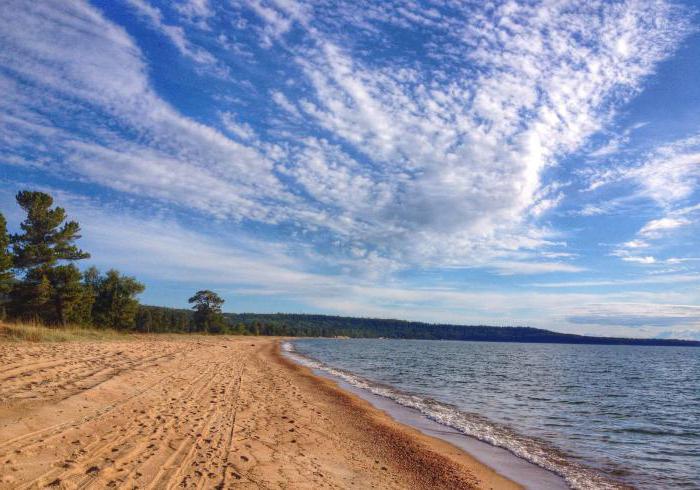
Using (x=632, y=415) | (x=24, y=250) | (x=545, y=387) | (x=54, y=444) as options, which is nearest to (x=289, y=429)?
(x=54, y=444)

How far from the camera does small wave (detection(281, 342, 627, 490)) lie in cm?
1145

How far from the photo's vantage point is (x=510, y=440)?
596 inches

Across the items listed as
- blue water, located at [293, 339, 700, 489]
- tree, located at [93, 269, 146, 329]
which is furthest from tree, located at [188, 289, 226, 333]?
blue water, located at [293, 339, 700, 489]

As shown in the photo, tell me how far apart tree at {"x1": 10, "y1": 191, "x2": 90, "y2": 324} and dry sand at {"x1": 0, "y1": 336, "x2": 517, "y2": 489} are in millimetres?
24657

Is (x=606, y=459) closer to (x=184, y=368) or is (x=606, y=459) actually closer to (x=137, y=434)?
(x=137, y=434)

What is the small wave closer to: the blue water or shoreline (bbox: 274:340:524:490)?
the blue water

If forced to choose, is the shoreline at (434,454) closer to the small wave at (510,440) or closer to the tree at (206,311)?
the small wave at (510,440)

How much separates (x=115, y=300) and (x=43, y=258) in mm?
20682

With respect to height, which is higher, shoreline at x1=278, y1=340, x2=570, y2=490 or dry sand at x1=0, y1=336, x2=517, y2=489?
dry sand at x1=0, y1=336, x2=517, y2=489

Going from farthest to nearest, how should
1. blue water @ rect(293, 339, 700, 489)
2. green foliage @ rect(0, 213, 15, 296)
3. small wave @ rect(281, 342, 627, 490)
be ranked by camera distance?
green foliage @ rect(0, 213, 15, 296) → blue water @ rect(293, 339, 700, 489) → small wave @ rect(281, 342, 627, 490)

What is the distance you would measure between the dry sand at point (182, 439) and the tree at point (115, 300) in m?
42.9

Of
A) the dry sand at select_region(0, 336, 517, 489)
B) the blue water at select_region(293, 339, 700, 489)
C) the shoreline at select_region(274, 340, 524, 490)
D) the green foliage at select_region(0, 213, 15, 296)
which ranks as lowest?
the blue water at select_region(293, 339, 700, 489)

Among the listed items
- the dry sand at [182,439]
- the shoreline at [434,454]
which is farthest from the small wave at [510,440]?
the dry sand at [182,439]

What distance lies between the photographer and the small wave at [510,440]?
451 inches
